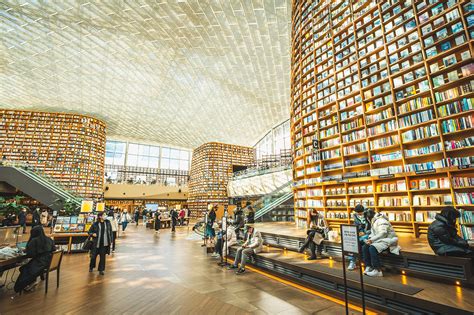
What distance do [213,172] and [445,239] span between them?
56.4ft

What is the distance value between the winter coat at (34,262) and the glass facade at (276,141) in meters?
16.4

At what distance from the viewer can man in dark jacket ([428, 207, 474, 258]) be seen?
2309 mm

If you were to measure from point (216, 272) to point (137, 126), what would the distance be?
20.4m

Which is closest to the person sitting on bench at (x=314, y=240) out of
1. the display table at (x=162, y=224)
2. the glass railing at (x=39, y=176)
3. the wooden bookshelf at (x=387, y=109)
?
the wooden bookshelf at (x=387, y=109)

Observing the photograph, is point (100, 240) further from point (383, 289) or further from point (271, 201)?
point (271, 201)

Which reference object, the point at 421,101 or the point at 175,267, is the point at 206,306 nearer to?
the point at 175,267

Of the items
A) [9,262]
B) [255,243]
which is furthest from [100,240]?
[255,243]

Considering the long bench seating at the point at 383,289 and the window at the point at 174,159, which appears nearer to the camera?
the long bench seating at the point at 383,289

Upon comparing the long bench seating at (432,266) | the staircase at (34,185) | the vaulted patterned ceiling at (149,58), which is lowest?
the long bench seating at (432,266)

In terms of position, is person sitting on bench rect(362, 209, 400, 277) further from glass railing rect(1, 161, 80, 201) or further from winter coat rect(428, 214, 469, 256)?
glass railing rect(1, 161, 80, 201)

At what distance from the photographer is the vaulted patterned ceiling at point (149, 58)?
8750 mm

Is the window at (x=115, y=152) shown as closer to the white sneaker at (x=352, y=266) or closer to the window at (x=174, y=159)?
the window at (x=174, y=159)

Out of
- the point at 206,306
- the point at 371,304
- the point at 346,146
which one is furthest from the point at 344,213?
the point at 206,306

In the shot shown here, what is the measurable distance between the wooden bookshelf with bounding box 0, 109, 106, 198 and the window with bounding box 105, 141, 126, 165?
9.94m
